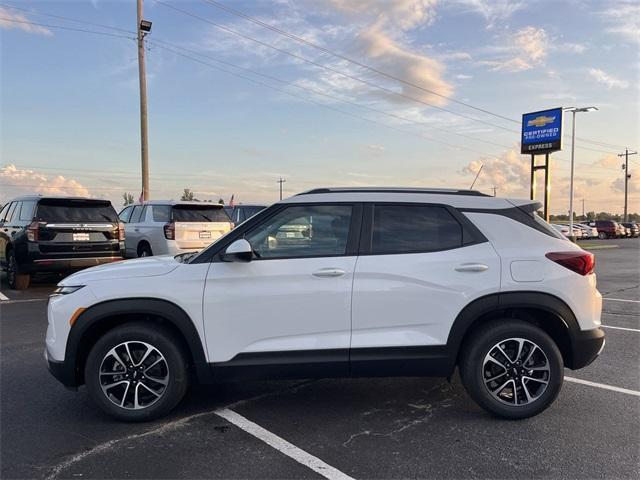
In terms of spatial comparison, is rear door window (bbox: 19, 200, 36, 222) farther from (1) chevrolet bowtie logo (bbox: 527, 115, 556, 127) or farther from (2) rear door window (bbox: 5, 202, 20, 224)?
(1) chevrolet bowtie logo (bbox: 527, 115, 556, 127)

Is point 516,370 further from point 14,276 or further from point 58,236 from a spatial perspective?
point 14,276

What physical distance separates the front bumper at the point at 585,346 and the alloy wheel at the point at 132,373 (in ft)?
10.6

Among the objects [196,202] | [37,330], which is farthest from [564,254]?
[196,202]

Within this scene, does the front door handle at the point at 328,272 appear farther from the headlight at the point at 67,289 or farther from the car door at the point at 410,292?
the headlight at the point at 67,289

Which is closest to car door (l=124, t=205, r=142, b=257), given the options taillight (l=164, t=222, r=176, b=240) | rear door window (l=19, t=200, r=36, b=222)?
taillight (l=164, t=222, r=176, b=240)

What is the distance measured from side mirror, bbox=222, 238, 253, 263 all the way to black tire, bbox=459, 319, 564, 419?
188 centimetres

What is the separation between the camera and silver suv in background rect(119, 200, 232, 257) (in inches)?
466

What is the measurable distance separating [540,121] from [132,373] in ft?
109

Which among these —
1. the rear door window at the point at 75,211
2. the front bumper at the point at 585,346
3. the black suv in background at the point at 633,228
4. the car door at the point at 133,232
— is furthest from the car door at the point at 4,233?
the black suv in background at the point at 633,228

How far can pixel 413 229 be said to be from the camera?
411 centimetres

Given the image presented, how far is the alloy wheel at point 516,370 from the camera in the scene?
13.2 ft

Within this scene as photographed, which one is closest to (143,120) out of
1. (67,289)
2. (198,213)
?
(198,213)

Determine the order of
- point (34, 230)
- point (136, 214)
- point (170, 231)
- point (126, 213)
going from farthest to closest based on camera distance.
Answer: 1. point (126, 213)
2. point (136, 214)
3. point (170, 231)
4. point (34, 230)

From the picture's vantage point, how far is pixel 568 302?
4.02 m
